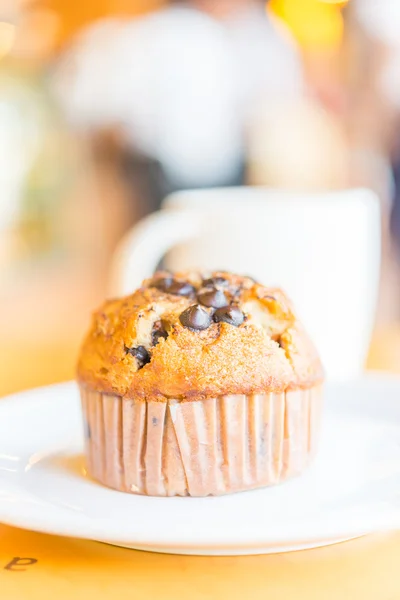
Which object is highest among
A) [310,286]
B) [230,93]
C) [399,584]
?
[230,93]

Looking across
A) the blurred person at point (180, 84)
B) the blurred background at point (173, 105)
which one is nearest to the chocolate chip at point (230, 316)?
the blurred background at point (173, 105)

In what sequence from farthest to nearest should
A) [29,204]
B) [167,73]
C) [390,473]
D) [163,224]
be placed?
[29,204] < [167,73] < [163,224] < [390,473]

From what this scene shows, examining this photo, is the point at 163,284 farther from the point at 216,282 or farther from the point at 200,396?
the point at 200,396

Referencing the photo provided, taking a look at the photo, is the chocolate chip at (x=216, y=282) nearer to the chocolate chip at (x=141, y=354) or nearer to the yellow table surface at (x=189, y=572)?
the chocolate chip at (x=141, y=354)

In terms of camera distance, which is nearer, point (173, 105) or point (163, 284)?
point (163, 284)

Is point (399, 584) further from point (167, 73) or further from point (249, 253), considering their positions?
point (167, 73)

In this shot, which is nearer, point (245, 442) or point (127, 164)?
point (245, 442)

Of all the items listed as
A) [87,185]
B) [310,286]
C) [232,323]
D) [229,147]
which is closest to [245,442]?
[232,323]

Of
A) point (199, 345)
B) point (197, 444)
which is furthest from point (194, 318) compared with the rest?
point (197, 444)

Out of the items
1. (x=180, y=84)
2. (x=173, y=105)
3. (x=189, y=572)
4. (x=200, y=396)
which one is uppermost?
(x=180, y=84)
